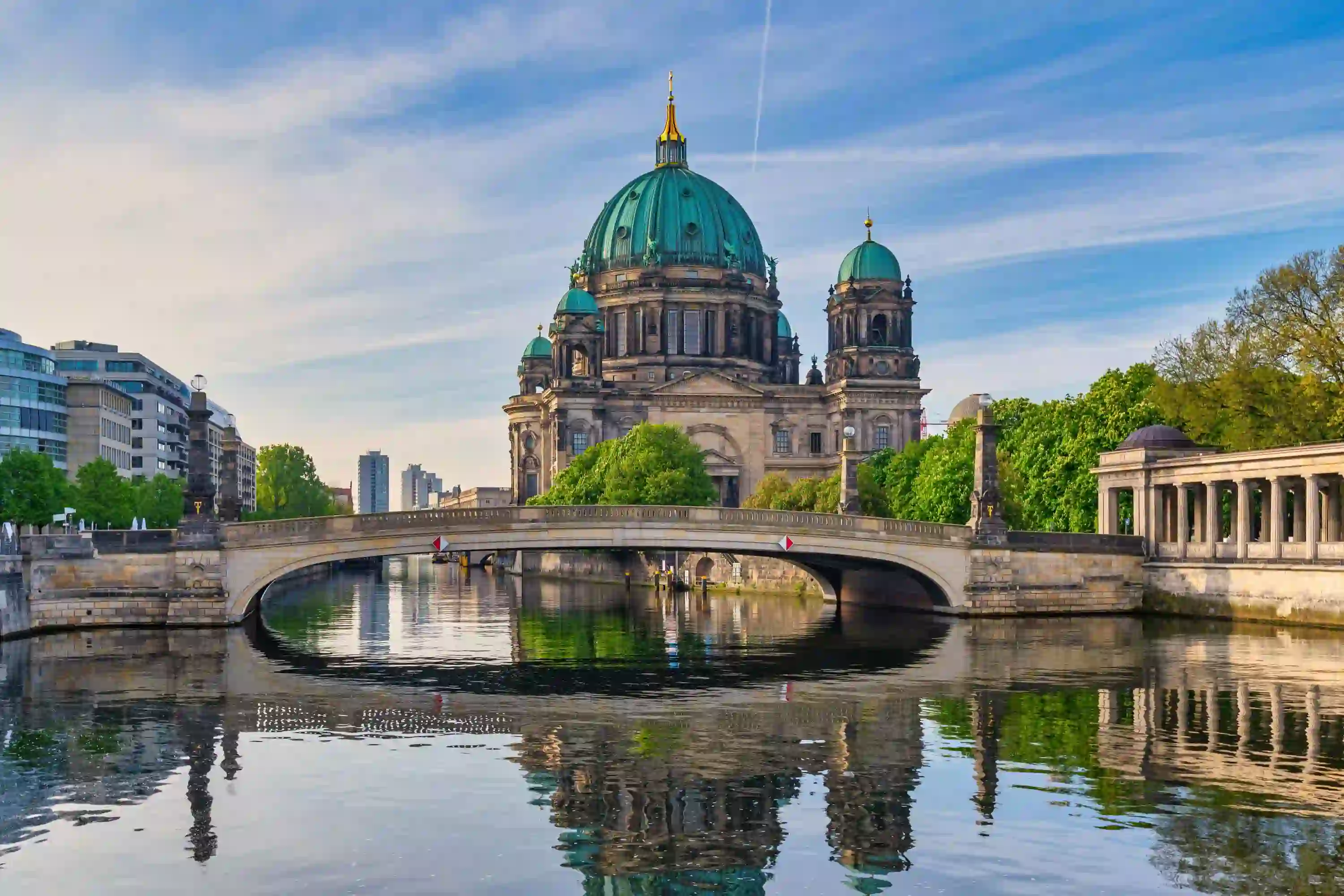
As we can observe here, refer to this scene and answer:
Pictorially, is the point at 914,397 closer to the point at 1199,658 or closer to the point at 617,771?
the point at 1199,658

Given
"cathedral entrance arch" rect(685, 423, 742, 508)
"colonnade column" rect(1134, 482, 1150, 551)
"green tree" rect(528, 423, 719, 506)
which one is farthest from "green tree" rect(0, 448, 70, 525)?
"cathedral entrance arch" rect(685, 423, 742, 508)

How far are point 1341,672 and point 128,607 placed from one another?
42.4 meters

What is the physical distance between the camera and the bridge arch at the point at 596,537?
6144 cm

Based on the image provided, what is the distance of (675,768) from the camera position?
98.6 feet

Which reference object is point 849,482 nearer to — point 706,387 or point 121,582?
point 121,582

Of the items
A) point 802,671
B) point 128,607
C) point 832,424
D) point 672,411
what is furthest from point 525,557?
point 802,671

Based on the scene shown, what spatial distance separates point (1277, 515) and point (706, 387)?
3224 inches

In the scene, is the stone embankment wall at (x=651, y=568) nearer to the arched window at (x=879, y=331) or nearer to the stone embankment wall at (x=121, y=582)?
the stone embankment wall at (x=121, y=582)

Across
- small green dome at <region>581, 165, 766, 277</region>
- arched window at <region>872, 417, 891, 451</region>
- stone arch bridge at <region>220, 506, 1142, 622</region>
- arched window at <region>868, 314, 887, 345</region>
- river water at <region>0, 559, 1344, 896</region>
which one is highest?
small green dome at <region>581, 165, 766, 277</region>

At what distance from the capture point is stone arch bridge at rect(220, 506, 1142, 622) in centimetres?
6153

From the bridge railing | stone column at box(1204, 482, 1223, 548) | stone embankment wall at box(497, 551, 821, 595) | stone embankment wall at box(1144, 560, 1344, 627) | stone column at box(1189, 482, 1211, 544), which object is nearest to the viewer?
stone embankment wall at box(1144, 560, 1344, 627)

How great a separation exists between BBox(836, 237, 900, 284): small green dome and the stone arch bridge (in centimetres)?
7151

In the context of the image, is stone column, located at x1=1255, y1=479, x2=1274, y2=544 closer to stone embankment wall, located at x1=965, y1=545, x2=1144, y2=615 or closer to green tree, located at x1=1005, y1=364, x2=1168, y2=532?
stone embankment wall, located at x1=965, y1=545, x2=1144, y2=615

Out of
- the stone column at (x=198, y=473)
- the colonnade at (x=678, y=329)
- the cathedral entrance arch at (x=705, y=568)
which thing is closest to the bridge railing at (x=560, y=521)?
the stone column at (x=198, y=473)
